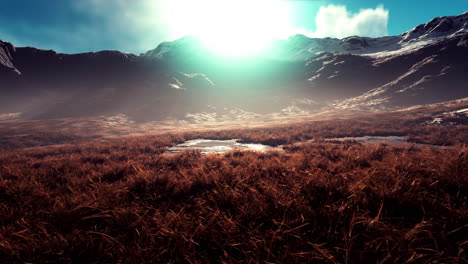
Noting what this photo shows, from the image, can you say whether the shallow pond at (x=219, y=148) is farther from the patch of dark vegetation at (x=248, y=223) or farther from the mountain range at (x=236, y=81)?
the mountain range at (x=236, y=81)

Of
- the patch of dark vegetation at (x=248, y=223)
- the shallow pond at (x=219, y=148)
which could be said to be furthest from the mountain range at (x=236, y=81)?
the patch of dark vegetation at (x=248, y=223)

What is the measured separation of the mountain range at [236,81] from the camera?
52719 mm

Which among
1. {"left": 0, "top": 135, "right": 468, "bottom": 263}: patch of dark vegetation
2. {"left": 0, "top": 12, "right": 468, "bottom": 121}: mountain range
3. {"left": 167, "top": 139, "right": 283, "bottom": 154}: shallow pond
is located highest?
{"left": 0, "top": 12, "right": 468, "bottom": 121}: mountain range

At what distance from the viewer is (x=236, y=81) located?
94.4 meters

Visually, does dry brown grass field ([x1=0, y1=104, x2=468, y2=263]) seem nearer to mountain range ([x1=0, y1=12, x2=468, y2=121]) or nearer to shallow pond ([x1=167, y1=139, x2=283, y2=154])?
shallow pond ([x1=167, y1=139, x2=283, y2=154])

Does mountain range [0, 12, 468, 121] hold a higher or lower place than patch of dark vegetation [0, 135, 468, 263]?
higher

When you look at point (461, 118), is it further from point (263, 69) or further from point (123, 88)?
point (263, 69)

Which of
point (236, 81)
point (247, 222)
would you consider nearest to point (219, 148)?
point (247, 222)

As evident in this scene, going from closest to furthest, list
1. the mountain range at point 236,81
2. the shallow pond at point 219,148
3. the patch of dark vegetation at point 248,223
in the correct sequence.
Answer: the patch of dark vegetation at point 248,223, the shallow pond at point 219,148, the mountain range at point 236,81

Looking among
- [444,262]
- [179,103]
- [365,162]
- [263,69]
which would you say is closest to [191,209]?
[444,262]

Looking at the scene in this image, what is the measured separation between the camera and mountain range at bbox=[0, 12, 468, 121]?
52.7 meters

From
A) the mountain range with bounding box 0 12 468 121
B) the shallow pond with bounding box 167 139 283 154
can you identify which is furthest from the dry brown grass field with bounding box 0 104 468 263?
the mountain range with bounding box 0 12 468 121

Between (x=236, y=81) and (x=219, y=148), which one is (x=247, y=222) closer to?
(x=219, y=148)

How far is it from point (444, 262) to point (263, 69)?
107 m
